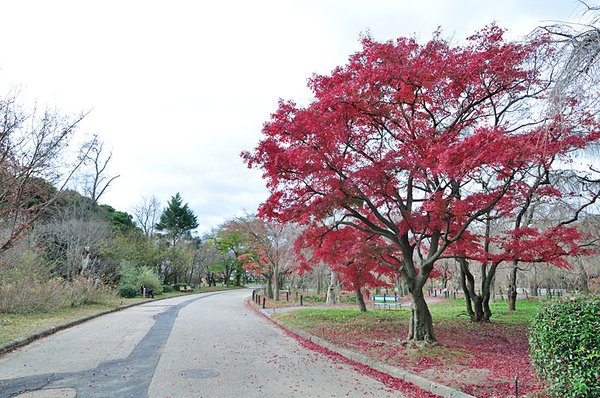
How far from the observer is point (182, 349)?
30.8 ft

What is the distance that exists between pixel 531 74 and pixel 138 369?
1010 cm

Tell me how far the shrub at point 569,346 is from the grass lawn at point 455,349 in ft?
1.90

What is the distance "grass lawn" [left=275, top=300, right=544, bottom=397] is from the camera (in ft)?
20.2

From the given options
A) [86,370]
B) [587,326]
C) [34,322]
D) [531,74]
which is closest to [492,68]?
[531,74]

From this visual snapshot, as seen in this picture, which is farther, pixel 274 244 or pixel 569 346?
pixel 274 244

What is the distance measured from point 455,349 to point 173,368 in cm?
606

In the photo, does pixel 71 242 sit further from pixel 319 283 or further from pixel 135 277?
pixel 319 283

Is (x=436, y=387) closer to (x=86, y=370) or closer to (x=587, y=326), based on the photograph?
(x=587, y=326)

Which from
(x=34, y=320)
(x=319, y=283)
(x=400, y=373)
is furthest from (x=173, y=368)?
(x=319, y=283)

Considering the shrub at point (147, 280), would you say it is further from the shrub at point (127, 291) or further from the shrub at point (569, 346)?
the shrub at point (569, 346)

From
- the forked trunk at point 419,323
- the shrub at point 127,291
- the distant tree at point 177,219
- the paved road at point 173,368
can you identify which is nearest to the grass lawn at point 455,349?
the forked trunk at point 419,323

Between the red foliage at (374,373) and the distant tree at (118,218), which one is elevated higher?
the distant tree at (118,218)

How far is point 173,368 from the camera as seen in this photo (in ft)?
24.1

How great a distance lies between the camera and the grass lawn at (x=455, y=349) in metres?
6.17
